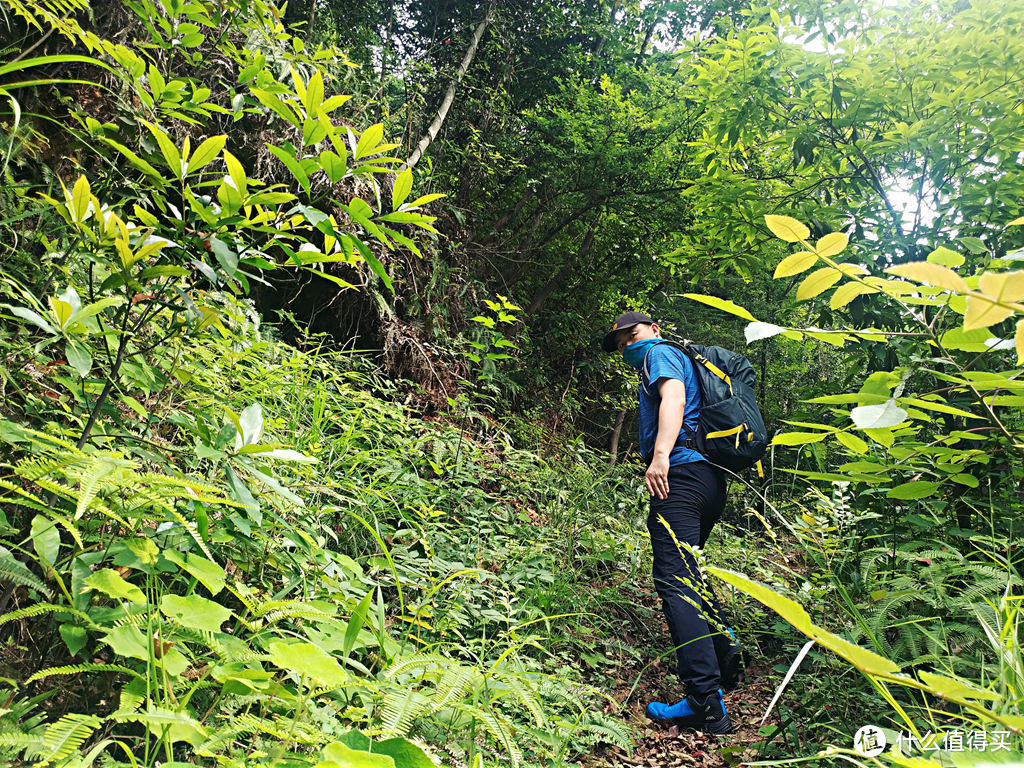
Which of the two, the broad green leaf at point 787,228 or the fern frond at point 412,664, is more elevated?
the broad green leaf at point 787,228

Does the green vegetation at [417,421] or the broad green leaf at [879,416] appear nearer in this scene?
the broad green leaf at [879,416]

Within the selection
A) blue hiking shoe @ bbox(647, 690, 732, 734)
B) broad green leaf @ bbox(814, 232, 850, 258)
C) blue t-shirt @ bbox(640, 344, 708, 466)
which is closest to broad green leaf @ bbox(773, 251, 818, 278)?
broad green leaf @ bbox(814, 232, 850, 258)

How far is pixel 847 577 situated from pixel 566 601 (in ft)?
4.76

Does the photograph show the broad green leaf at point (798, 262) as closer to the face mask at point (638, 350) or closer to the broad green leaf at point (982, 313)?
the broad green leaf at point (982, 313)

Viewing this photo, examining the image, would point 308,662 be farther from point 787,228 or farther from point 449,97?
point 449,97

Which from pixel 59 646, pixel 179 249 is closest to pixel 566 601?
pixel 59 646

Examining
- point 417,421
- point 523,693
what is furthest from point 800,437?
point 417,421

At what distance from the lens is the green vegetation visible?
1.06 m

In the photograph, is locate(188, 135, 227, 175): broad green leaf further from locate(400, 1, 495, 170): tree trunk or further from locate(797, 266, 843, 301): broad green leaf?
locate(400, 1, 495, 170): tree trunk

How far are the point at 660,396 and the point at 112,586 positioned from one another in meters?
2.74

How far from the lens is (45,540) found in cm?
103

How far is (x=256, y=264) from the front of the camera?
1381 mm

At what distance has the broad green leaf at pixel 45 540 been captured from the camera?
101cm

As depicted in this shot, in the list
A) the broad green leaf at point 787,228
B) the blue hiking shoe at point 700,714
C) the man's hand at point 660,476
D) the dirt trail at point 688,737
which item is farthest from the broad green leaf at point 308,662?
the man's hand at point 660,476
